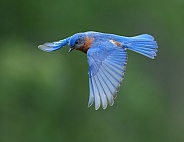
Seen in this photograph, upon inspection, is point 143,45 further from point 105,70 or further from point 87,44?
point 105,70

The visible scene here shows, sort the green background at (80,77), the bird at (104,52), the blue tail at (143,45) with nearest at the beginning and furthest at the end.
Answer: the bird at (104,52), the blue tail at (143,45), the green background at (80,77)

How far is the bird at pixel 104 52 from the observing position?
5.67 m

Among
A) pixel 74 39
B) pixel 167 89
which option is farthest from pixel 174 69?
pixel 74 39

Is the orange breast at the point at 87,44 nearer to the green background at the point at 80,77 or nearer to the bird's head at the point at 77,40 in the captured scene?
the bird's head at the point at 77,40

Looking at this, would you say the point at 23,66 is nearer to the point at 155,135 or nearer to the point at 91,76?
the point at 155,135

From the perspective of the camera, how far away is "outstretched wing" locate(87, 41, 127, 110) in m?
5.43

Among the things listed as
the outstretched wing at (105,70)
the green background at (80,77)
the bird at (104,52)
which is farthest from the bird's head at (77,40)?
the green background at (80,77)

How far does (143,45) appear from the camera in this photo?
21.1 feet

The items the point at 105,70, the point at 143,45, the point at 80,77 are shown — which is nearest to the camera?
the point at 105,70

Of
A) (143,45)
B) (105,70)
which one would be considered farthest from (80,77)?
(105,70)

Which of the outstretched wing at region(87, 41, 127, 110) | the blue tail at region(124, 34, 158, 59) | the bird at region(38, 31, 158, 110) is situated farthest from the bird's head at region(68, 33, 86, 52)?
the blue tail at region(124, 34, 158, 59)

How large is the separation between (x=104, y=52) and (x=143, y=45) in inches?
15.3

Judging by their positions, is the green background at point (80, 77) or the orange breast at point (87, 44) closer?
the orange breast at point (87, 44)
